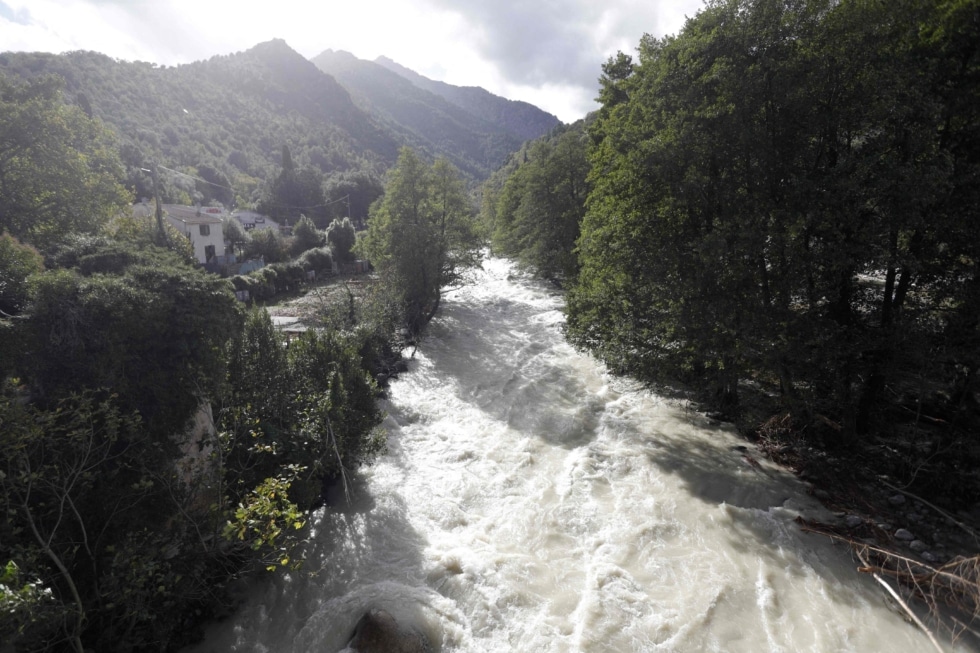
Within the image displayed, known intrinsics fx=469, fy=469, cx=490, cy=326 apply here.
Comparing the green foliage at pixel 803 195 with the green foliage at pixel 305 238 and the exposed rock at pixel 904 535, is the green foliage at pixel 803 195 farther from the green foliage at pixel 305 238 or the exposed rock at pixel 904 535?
the green foliage at pixel 305 238

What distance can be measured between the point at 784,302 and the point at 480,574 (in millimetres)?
8930

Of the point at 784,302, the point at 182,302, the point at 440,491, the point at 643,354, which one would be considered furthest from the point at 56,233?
the point at 784,302

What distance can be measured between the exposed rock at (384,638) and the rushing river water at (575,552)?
11.7 inches

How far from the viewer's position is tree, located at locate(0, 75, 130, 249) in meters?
12.4

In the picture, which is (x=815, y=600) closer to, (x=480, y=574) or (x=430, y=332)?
(x=480, y=574)

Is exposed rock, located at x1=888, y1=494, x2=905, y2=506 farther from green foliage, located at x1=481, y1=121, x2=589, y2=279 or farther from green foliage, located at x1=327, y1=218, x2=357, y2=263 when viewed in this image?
green foliage, located at x1=327, y1=218, x2=357, y2=263

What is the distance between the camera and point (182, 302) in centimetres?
849

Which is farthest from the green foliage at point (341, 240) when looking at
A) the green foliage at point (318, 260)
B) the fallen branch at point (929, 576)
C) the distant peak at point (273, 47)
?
the distant peak at point (273, 47)

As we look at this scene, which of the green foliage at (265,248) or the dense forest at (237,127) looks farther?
the dense forest at (237,127)

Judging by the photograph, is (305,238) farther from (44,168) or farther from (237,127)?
(237,127)

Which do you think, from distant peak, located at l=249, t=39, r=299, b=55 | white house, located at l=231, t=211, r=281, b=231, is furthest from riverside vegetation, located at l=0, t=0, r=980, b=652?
distant peak, located at l=249, t=39, r=299, b=55

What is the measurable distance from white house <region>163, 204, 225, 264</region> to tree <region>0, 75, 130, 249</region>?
2682 cm

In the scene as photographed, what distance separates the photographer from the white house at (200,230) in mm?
39250

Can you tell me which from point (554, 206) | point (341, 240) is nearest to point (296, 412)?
point (554, 206)
